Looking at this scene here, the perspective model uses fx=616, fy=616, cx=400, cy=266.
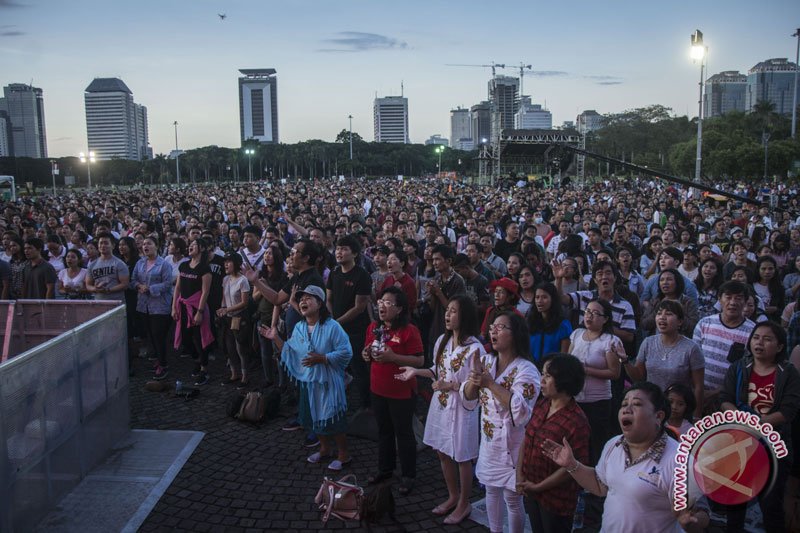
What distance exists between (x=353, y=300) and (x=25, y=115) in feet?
745

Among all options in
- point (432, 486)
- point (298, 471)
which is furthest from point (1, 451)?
point (432, 486)

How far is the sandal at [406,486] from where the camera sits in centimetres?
487

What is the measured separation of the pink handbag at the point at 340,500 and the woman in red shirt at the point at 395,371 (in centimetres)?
46

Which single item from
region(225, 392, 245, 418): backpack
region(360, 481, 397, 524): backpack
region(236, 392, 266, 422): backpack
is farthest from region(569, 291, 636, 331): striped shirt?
region(225, 392, 245, 418): backpack

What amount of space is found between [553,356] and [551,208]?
51.9 ft

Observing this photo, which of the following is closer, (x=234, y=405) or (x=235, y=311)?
(x=234, y=405)

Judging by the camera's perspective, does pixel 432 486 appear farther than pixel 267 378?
No

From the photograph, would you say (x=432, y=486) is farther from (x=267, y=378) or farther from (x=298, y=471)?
(x=267, y=378)

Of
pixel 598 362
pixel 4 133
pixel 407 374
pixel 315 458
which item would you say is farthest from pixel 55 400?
pixel 4 133

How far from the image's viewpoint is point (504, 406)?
3.72 meters

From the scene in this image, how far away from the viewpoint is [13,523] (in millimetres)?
4207

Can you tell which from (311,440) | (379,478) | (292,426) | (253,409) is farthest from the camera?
(253,409)

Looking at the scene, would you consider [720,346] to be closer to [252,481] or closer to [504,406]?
[504,406]

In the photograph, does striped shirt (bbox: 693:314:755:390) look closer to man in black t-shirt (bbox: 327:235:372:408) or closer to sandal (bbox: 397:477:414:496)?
sandal (bbox: 397:477:414:496)
